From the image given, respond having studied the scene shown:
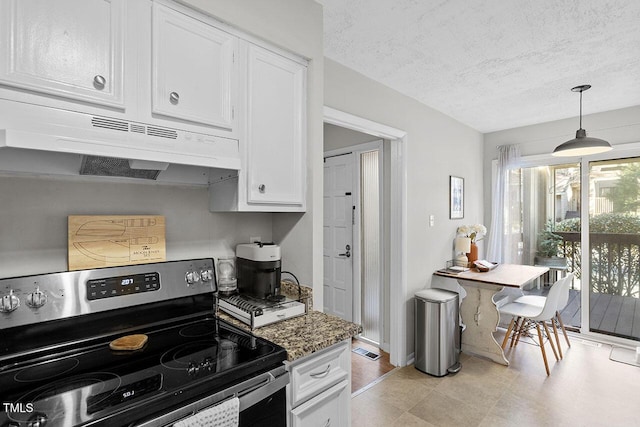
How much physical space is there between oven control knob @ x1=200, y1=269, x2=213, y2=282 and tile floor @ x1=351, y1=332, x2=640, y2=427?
1.49m

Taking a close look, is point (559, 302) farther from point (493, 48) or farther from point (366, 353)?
point (493, 48)

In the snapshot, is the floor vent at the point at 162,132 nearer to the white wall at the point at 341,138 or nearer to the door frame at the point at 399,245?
the door frame at the point at 399,245

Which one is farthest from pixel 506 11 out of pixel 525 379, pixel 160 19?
pixel 525 379

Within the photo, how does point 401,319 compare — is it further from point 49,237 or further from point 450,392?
point 49,237

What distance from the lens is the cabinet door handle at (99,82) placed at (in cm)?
112

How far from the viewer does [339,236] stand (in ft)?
12.2

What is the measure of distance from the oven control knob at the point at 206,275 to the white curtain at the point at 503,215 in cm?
378

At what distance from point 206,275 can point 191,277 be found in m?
0.07

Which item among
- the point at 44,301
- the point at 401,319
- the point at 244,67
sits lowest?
the point at 401,319

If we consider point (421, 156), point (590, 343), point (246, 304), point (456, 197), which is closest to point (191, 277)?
point (246, 304)

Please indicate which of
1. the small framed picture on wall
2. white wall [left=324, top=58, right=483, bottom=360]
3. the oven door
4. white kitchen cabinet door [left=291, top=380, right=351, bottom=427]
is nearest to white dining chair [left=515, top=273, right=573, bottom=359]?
white wall [left=324, top=58, right=483, bottom=360]

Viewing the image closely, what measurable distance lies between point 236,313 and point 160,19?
1.25 m

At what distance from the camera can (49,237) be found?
1263mm

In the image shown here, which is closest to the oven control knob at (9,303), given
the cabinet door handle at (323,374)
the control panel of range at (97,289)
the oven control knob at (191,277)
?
the control panel of range at (97,289)
